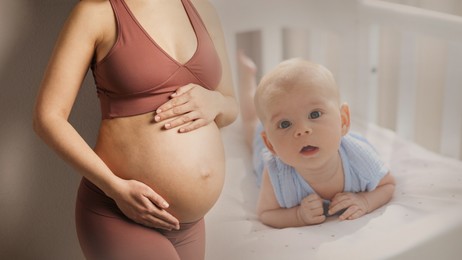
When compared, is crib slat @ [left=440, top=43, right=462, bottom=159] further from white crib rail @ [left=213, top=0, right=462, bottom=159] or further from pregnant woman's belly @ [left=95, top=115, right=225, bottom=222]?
pregnant woman's belly @ [left=95, top=115, right=225, bottom=222]

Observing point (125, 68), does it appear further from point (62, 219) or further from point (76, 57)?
point (62, 219)

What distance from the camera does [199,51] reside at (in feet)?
2.67

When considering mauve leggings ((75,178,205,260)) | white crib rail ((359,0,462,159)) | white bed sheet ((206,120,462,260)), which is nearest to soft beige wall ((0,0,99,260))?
mauve leggings ((75,178,205,260))

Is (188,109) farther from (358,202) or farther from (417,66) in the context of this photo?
(417,66)

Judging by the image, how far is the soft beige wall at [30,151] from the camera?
0.93m

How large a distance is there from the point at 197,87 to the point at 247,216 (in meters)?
0.34

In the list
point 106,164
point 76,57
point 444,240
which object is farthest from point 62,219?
point 444,240

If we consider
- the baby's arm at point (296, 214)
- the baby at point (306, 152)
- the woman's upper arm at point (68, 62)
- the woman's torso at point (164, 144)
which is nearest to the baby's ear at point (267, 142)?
the baby at point (306, 152)

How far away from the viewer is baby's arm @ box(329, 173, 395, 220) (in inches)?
41.3

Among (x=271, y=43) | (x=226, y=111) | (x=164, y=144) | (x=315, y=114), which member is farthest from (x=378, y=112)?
(x=164, y=144)

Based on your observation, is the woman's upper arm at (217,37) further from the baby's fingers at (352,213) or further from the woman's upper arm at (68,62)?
the baby's fingers at (352,213)

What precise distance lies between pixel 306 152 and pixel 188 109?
0.26 m

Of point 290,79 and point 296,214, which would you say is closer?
point 290,79

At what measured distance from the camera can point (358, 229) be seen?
1016 mm
